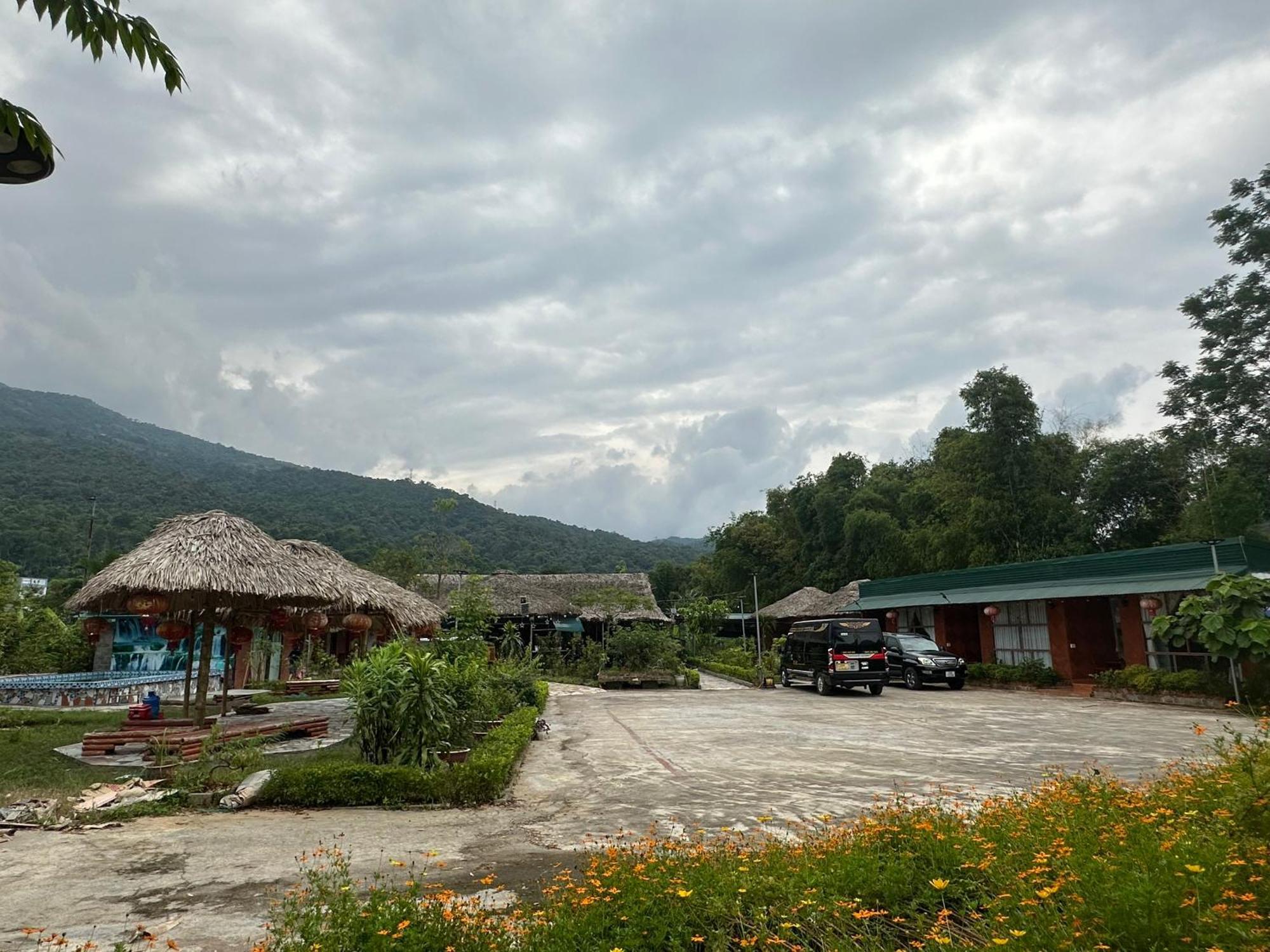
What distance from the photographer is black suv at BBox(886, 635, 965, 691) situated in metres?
22.8

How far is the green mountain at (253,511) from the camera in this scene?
160 ft

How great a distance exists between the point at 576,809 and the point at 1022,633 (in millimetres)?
20890

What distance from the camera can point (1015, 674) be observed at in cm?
2239

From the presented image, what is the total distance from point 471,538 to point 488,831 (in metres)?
63.4

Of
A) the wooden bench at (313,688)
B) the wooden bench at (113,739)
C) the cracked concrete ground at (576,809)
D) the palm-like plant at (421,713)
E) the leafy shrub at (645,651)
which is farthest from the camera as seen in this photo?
the leafy shrub at (645,651)

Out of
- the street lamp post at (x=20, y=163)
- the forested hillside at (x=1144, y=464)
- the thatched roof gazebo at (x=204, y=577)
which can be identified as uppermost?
the forested hillside at (x=1144, y=464)

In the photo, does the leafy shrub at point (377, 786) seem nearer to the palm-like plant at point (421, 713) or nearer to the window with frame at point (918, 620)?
the palm-like plant at point (421, 713)

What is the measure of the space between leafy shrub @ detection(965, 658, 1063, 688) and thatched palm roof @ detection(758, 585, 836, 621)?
10483mm

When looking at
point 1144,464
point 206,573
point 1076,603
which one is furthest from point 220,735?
point 1144,464

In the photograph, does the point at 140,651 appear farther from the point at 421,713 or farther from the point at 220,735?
the point at 421,713

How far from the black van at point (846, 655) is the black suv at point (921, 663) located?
2.03 m

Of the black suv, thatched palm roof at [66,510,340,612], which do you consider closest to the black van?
the black suv

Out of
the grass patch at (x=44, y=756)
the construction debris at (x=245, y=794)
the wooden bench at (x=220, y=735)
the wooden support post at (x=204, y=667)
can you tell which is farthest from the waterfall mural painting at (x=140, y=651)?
the construction debris at (x=245, y=794)

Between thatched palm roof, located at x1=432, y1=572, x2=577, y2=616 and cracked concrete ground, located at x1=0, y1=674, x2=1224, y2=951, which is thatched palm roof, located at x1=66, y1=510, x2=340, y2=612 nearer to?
cracked concrete ground, located at x1=0, y1=674, x2=1224, y2=951
